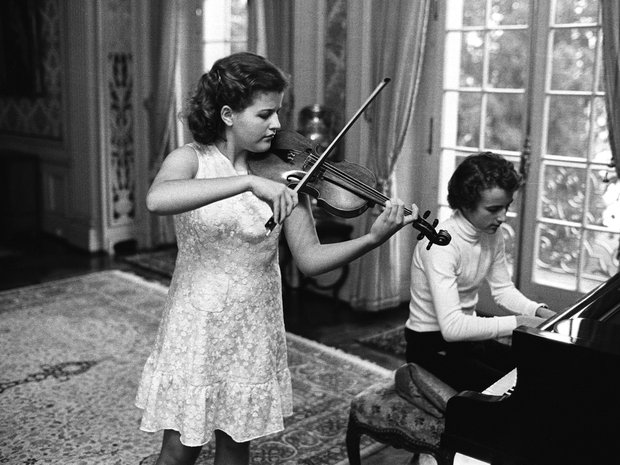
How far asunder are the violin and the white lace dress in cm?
9

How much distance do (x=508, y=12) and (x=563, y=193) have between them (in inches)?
38.7

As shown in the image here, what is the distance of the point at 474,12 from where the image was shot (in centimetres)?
429

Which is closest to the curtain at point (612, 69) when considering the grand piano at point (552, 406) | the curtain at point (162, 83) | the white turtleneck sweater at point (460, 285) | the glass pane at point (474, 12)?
the glass pane at point (474, 12)

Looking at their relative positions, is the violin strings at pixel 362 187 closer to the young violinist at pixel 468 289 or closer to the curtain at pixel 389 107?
the young violinist at pixel 468 289

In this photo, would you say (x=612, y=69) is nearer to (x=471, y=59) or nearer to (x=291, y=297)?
(x=471, y=59)

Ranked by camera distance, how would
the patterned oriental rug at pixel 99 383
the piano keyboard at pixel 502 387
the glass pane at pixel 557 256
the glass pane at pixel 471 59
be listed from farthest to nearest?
the glass pane at pixel 471 59 → the glass pane at pixel 557 256 → the patterned oriental rug at pixel 99 383 → the piano keyboard at pixel 502 387

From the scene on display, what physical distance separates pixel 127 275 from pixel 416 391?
351 centimetres

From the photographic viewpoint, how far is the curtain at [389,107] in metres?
4.17

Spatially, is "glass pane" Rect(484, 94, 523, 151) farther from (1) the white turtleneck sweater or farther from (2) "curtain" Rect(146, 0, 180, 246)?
(2) "curtain" Rect(146, 0, 180, 246)

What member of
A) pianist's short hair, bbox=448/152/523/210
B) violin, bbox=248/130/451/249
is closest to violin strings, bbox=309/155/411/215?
violin, bbox=248/130/451/249

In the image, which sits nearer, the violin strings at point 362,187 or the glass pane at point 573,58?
the violin strings at point 362,187

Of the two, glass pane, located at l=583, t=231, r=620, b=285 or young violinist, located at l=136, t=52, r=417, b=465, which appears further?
glass pane, located at l=583, t=231, r=620, b=285

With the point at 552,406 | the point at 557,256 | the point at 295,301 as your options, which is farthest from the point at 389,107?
the point at 552,406

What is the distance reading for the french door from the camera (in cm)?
389
